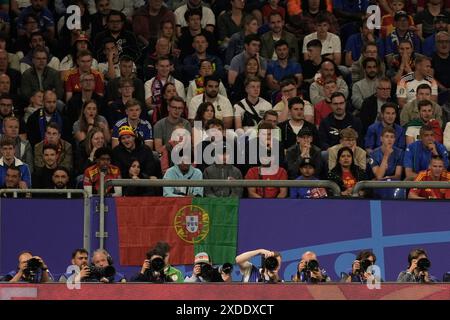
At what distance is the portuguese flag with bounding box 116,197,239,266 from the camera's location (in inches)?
639

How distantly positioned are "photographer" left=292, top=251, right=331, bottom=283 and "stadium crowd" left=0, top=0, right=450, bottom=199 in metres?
1.95

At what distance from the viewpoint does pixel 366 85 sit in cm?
2127

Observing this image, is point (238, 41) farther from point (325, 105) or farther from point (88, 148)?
point (88, 148)

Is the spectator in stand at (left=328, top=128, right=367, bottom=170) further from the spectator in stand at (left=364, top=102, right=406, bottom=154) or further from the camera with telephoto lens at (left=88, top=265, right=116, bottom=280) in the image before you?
the camera with telephoto lens at (left=88, top=265, right=116, bottom=280)

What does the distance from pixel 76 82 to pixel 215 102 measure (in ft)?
6.22

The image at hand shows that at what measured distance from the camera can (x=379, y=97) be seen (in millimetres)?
20797

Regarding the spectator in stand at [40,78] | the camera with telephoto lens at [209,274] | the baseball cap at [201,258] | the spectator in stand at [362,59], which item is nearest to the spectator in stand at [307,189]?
the baseball cap at [201,258]

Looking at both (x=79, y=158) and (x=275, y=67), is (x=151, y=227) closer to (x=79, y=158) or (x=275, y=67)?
(x=79, y=158)

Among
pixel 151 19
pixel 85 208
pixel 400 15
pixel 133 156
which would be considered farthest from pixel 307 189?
pixel 151 19

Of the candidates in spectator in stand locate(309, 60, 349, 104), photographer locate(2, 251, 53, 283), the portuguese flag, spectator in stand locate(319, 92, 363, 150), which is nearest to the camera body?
the portuguese flag

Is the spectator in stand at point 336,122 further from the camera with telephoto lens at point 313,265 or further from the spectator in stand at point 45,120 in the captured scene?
the camera with telephoto lens at point 313,265

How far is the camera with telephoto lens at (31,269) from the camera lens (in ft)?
47.4

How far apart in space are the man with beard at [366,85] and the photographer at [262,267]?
18.6ft
